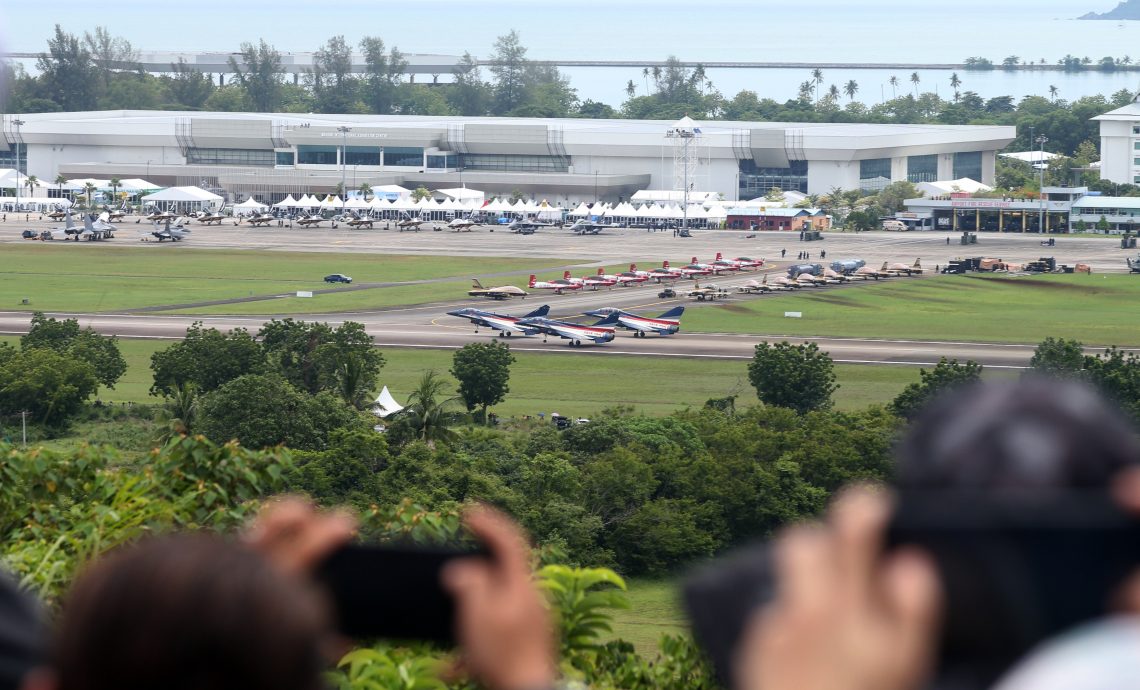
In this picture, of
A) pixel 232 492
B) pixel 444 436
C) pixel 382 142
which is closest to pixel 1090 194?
pixel 382 142

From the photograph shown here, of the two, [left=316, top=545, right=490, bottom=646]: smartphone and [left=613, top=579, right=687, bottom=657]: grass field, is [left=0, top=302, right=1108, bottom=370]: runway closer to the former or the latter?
[left=613, top=579, right=687, bottom=657]: grass field

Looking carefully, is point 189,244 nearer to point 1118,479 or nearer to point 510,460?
point 510,460

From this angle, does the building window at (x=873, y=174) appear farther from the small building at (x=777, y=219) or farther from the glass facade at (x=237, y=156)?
the glass facade at (x=237, y=156)

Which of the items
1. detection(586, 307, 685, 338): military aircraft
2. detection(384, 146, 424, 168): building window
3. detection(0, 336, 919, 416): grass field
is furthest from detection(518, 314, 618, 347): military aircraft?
detection(384, 146, 424, 168): building window

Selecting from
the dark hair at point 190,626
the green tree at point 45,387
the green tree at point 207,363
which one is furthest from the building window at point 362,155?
the dark hair at point 190,626

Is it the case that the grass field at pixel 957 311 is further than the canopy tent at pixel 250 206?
No

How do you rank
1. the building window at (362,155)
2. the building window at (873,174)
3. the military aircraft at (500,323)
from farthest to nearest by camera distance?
1. the building window at (362,155)
2. the building window at (873,174)
3. the military aircraft at (500,323)

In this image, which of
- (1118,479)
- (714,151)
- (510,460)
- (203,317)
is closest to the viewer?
(1118,479)
